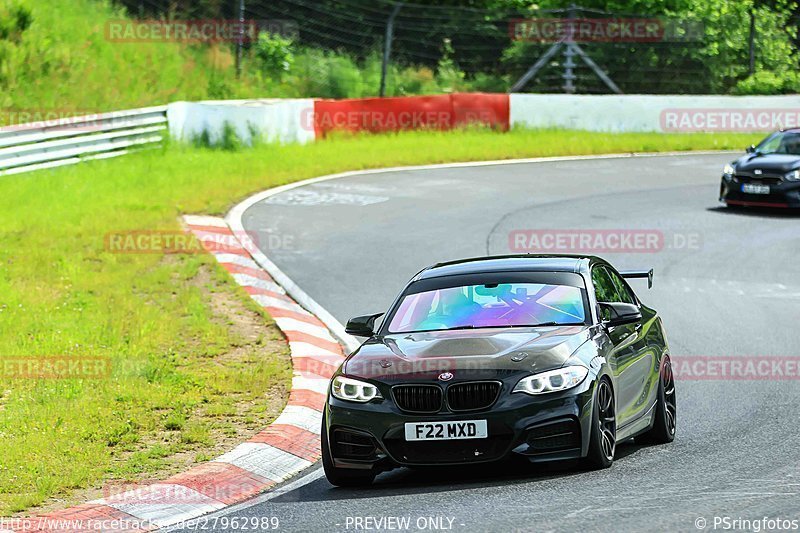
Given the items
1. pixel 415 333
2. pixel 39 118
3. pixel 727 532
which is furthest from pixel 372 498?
pixel 39 118

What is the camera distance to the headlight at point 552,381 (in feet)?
26.3

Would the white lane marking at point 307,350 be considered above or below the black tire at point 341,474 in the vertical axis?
below

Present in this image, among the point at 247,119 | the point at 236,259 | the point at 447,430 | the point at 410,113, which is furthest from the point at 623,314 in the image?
the point at 410,113

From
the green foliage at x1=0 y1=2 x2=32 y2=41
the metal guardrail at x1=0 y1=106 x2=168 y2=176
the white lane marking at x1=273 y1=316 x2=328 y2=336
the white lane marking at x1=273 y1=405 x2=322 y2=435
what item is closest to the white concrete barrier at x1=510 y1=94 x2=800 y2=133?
the metal guardrail at x1=0 y1=106 x2=168 y2=176

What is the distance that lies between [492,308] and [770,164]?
15198 millimetres

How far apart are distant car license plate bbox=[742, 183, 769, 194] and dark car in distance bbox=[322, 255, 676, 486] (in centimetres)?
1421

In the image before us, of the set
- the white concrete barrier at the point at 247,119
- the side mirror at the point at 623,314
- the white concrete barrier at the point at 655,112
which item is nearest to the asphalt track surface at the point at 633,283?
the side mirror at the point at 623,314

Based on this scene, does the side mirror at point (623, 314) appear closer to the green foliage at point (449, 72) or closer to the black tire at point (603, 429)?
the black tire at point (603, 429)

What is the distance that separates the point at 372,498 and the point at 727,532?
7.51ft

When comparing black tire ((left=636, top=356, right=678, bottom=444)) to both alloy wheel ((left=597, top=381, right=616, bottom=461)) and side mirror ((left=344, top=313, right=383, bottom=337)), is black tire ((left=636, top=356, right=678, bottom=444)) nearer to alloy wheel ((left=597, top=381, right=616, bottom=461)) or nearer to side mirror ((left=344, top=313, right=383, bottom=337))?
alloy wheel ((left=597, top=381, right=616, bottom=461))

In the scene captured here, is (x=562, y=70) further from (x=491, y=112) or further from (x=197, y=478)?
(x=197, y=478)

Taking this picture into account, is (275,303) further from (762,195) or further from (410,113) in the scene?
(410,113)

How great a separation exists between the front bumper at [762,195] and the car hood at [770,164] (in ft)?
0.74

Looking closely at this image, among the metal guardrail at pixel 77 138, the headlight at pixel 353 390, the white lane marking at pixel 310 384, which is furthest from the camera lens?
the metal guardrail at pixel 77 138
